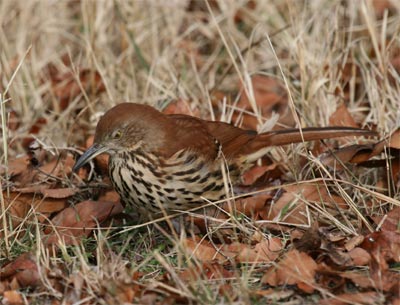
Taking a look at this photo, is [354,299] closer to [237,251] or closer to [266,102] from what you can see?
[237,251]

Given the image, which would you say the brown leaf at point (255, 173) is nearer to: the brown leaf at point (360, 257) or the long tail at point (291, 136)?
the long tail at point (291, 136)

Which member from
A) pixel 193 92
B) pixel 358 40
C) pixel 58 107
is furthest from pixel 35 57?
pixel 358 40

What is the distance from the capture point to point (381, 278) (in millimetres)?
3217

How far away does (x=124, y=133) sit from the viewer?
4086mm

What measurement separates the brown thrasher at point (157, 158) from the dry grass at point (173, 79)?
0.18 meters

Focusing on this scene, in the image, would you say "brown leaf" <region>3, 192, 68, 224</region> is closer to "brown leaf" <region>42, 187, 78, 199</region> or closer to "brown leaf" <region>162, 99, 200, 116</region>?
"brown leaf" <region>42, 187, 78, 199</region>

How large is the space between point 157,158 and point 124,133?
0.66 ft

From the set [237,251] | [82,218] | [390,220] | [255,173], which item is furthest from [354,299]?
[255,173]

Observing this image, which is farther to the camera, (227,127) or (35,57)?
(35,57)

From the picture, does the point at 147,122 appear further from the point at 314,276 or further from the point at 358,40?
the point at 358,40

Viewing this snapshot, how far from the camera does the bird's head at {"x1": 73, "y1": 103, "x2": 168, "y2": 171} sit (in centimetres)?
407

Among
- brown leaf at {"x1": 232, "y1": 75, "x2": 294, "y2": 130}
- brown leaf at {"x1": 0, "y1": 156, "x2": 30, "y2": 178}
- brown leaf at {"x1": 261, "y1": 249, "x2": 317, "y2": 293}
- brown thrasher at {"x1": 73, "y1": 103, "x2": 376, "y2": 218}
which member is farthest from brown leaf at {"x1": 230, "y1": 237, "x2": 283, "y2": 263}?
brown leaf at {"x1": 232, "y1": 75, "x2": 294, "y2": 130}

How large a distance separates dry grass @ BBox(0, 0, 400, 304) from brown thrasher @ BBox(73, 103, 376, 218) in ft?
0.59

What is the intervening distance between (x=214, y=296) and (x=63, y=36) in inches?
154
